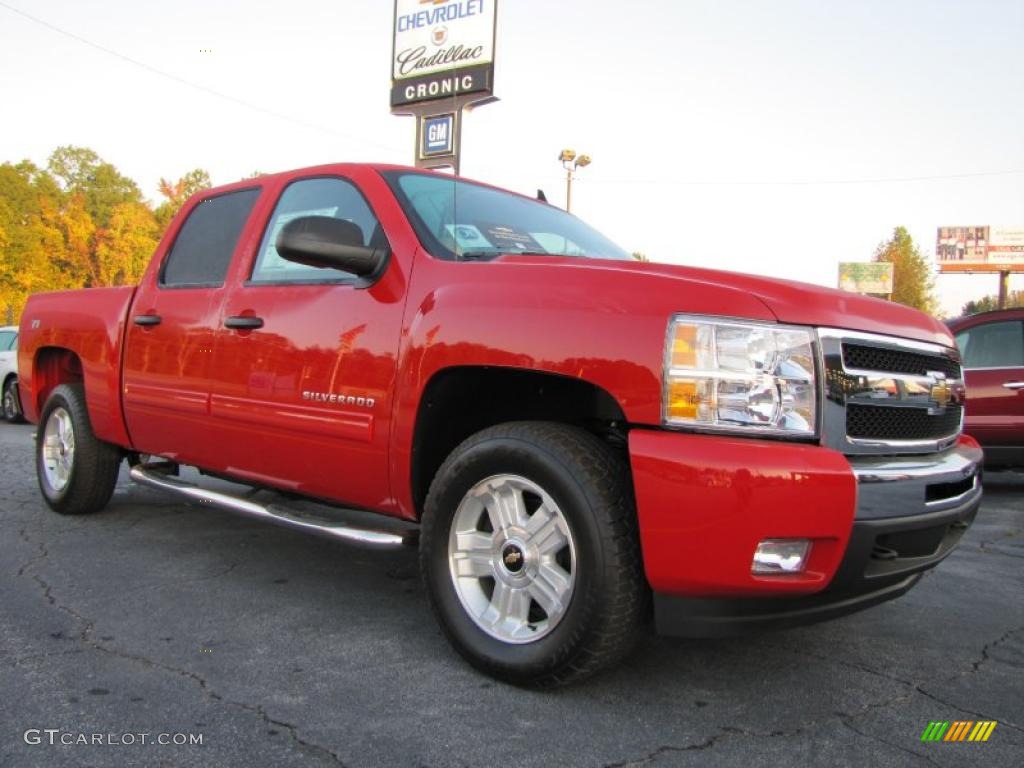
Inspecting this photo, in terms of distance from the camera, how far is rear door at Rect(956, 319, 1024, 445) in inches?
275

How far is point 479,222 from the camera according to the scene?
11.6 ft

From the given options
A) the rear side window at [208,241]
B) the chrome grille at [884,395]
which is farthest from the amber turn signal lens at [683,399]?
the rear side window at [208,241]

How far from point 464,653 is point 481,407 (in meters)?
0.93

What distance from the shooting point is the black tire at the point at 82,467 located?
4.99m

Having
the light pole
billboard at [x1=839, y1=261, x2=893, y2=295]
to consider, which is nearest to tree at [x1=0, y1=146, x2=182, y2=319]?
the light pole

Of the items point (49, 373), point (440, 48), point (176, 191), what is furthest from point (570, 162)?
point (176, 191)

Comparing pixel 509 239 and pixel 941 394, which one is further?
pixel 509 239

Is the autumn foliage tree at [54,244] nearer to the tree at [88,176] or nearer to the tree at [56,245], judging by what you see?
the tree at [56,245]

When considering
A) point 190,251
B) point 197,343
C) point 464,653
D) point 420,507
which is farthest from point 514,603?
point 190,251

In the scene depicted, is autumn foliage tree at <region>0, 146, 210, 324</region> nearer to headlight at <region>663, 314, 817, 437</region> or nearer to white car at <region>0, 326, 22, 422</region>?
white car at <region>0, 326, 22, 422</region>

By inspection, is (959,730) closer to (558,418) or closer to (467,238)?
(558,418)

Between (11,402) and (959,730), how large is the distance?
550 inches

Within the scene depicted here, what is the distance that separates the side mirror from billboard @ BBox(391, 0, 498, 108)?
14.7 metres

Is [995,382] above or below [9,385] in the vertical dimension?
above
